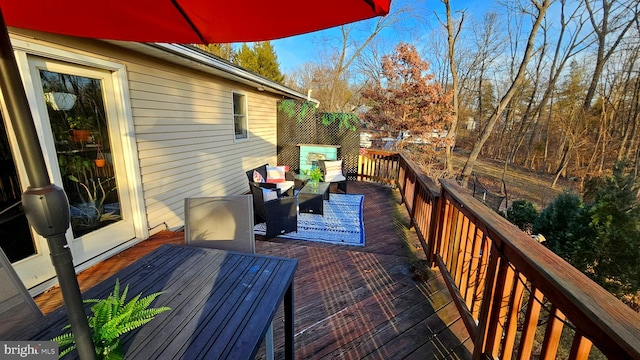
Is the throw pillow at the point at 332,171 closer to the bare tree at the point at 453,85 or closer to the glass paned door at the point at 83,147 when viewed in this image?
the bare tree at the point at 453,85

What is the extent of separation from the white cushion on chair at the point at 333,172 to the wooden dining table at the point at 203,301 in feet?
14.9

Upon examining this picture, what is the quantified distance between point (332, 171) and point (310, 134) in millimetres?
1770

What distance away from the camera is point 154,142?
3404 mm

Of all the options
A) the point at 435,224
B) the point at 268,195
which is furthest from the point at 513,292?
the point at 268,195

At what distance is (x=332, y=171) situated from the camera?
6.29 meters

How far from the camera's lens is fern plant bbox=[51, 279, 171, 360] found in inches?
35.7

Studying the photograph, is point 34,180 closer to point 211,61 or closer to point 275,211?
point 275,211

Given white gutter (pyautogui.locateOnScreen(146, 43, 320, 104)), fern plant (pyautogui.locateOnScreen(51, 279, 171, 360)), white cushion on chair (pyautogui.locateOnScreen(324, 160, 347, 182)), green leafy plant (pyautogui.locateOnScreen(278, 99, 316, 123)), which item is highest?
white gutter (pyautogui.locateOnScreen(146, 43, 320, 104))

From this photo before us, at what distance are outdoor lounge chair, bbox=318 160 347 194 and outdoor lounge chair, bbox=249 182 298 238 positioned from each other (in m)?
2.31

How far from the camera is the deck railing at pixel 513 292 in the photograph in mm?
825

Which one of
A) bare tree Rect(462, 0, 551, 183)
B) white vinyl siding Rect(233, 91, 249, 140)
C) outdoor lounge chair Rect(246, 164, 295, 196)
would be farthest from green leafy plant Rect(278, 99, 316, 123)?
bare tree Rect(462, 0, 551, 183)

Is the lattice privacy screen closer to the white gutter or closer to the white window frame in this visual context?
the white gutter

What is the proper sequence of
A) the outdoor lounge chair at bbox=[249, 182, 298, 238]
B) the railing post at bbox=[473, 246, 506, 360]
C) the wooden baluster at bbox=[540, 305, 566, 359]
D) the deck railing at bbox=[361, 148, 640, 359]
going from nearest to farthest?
the deck railing at bbox=[361, 148, 640, 359]
the wooden baluster at bbox=[540, 305, 566, 359]
the railing post at bbox=[473, 246, 506, 360]
the outdoor lounge chair at bbox=[249, 182, 298, 238]

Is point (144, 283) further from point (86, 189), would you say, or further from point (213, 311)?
point (86, 189)
